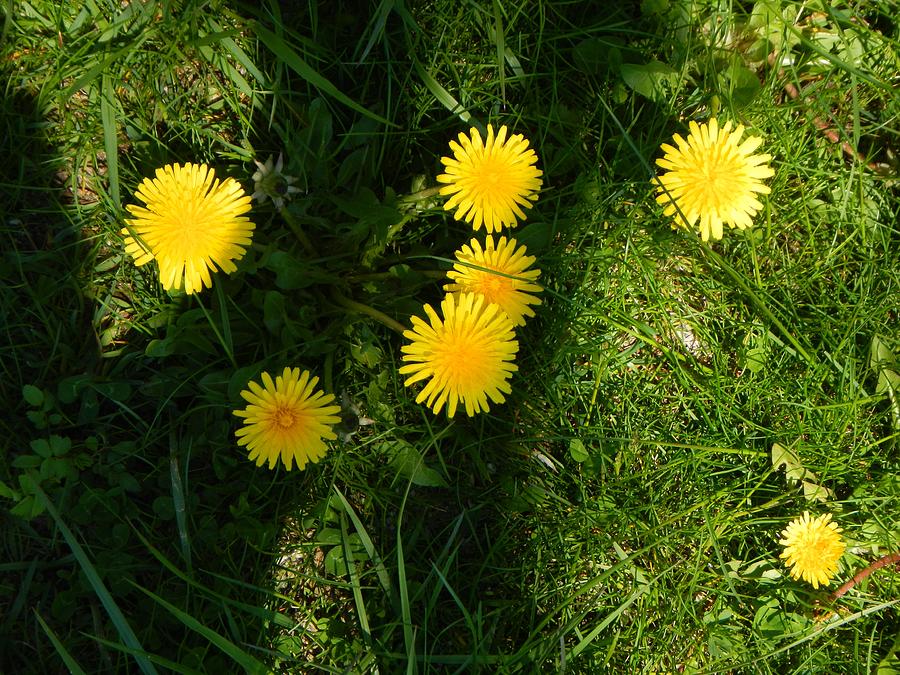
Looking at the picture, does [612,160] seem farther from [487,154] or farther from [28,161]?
[28,161]

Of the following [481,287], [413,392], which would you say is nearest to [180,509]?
[413,392]

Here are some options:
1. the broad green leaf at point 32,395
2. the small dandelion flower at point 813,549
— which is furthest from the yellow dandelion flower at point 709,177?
the broad green leaf at point 32,395

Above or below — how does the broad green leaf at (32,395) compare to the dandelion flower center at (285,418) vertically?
above

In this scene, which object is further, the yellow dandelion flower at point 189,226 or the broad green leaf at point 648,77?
the broad green leaf at point 648,77

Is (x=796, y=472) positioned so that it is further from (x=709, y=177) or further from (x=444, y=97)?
(x=444, y=97)

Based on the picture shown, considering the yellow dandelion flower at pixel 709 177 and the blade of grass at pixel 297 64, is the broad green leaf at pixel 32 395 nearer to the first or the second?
the blade of grass at pixel 297 64

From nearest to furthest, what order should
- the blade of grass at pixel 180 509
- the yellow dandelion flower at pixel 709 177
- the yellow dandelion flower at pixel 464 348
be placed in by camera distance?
the yellow dandelion flower at pixel 464 348 → the yellow dandelion flower at pixel 709 177 → the blade of grass at pixel 180 509

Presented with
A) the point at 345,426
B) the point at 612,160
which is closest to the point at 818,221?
the point at 612,160
